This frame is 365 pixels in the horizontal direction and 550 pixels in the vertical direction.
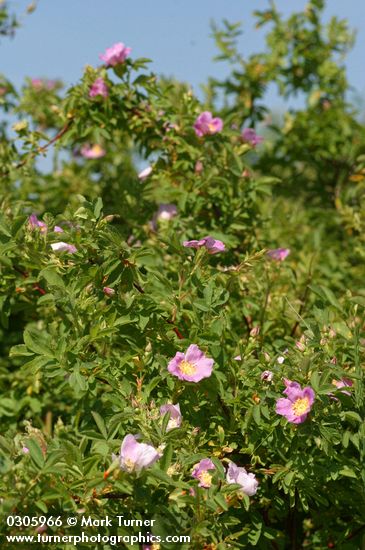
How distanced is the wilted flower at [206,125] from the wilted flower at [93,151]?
2.01 metres

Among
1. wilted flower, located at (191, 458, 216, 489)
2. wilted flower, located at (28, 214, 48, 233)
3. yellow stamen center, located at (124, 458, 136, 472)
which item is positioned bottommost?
yellow stamen center, located at (124, 458, 136, 472)

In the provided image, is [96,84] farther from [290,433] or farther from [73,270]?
[290,433]

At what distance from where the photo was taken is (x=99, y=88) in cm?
282

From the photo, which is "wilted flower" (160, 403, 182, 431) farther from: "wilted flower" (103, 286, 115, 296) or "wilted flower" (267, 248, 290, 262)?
"wilted flower" (267, 248, 290, 262)

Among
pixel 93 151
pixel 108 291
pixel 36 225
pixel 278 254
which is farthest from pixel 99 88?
pixel 93 151

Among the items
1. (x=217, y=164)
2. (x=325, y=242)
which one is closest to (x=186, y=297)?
(x=217, y=164)

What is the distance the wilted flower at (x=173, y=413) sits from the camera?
1.72 m

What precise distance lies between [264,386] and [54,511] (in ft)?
1.84

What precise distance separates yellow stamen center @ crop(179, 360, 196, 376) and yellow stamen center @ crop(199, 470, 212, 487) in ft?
0.72

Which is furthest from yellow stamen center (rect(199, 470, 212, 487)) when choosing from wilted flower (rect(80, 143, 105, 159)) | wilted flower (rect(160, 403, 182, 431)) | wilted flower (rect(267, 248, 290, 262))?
wilted flower (rect(80, 143, 105, 159))

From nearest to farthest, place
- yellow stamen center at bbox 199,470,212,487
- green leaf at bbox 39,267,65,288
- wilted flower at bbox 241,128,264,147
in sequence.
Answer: yellow stamen center at bbox 199,470,212,487
green leaf at bbox 39,267,65,288
wilted flower at bbox 241,128,264,147

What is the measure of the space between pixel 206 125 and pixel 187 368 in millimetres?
1280

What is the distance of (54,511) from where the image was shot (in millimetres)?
1587

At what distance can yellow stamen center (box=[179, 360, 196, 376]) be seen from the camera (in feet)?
5.63
